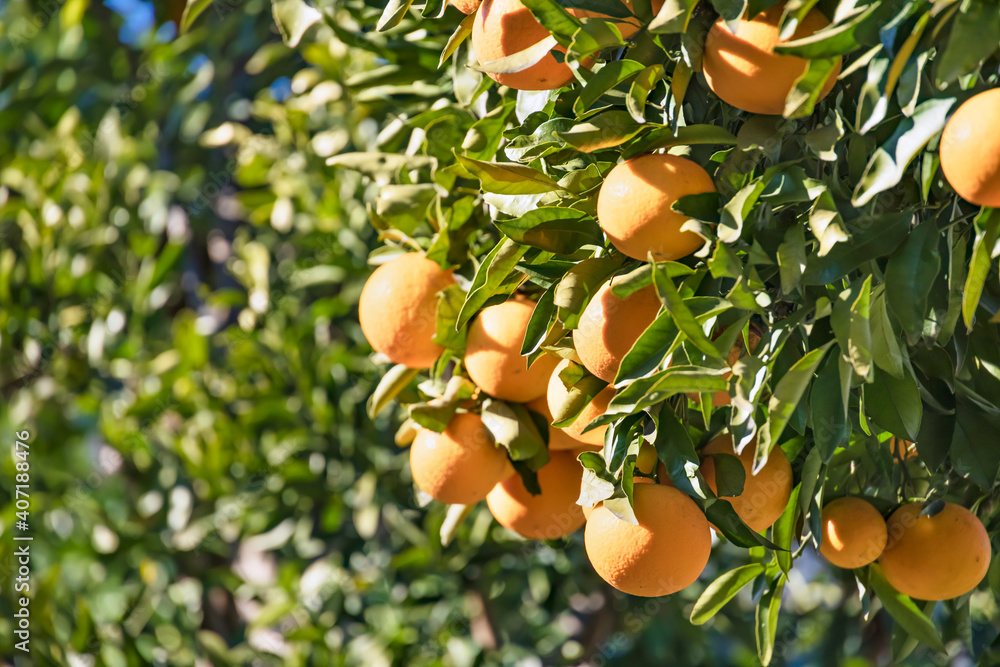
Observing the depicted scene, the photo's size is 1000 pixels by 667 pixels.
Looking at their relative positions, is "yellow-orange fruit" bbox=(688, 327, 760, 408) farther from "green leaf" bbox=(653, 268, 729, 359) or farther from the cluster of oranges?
"green leaf" bbox=(653, 268, 729, 359)

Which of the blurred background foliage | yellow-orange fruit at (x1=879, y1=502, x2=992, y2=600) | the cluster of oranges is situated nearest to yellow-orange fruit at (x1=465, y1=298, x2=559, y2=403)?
the cluster of oranges

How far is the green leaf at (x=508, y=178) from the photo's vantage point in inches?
22.0

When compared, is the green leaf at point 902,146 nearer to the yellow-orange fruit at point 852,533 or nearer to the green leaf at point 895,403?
the green leaf at point 895,403

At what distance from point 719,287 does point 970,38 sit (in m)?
0.20

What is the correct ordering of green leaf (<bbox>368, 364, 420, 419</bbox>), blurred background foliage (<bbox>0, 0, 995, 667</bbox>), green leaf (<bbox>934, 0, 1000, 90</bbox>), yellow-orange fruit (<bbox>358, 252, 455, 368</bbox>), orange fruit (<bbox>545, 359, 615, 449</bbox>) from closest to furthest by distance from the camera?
green leaf (<bbox>934, 0, 1000, 90</bbox>) → orange fruit (<bbox>545, 359, 615, 449</bbox>) → yellow-orange fruit (<bbox>358, 252, 455, 368</bbox>) → green leaf (<bbox>368, 364, 420, 419</bbox>) → blurred background foliage (<bbox>0, 0, 995, 667</bbox>)

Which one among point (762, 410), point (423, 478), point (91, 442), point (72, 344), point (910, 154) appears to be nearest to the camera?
point (910, 154)

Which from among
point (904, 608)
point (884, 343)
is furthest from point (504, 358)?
point (904, 608)

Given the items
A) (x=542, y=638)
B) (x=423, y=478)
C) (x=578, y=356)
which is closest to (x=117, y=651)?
(x=542, y=638)

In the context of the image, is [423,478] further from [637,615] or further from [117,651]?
[117,651]

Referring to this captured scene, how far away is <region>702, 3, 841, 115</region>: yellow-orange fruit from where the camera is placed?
1.52ft

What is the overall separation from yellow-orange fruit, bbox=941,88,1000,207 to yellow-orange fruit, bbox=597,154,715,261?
141mm

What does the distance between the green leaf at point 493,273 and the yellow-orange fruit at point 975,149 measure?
0.87 feet

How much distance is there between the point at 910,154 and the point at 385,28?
0.36 m

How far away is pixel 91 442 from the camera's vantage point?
1.80 meters
